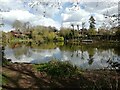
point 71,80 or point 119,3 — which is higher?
point 119,3

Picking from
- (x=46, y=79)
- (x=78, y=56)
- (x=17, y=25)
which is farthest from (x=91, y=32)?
(x=46, y=79)

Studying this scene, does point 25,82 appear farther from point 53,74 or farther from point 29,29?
point 29,29

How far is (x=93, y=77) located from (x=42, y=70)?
2.38 m

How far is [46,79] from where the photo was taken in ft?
35.4

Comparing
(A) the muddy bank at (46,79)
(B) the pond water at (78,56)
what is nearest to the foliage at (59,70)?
(A) the muddy bank at (46,79)

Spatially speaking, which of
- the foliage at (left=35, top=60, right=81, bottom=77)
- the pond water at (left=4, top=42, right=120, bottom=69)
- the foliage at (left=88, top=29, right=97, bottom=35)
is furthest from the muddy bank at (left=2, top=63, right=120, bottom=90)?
the foliage at (left=88, top=29, right=97, bottom=35)

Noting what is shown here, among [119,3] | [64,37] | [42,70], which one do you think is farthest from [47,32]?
[119,3]

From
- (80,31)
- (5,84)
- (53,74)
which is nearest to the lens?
(5,84)

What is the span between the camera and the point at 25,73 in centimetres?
1146

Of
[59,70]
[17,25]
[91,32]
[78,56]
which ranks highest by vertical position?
[17,25]

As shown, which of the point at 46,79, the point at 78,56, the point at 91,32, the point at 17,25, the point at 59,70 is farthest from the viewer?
the point at 17,25

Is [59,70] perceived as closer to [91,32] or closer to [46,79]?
[46,79]

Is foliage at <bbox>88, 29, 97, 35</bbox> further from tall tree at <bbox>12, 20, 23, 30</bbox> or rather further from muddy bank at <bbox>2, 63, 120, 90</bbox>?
muddy bank at <bbox>2, 63, 120, 90</bbox>

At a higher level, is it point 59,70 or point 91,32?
point 91,32
